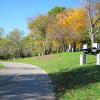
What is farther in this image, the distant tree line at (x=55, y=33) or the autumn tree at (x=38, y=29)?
the autumn tree at (x=38, y=29)

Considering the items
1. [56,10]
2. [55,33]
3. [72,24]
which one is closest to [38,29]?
[56,10]

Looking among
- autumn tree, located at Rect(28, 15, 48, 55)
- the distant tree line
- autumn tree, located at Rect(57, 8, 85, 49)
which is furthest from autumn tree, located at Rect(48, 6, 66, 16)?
autumn tree, located at Rect(57, 8, 85, 49)

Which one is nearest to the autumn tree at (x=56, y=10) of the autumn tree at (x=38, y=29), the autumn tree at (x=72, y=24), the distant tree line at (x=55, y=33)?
the distant tree line at (x=55, y=33)

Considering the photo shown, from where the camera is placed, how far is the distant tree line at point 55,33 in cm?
6066

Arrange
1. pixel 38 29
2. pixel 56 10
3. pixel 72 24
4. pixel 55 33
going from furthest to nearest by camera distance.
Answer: pixel 56 10, pixel 38 29, pixel 55 33, pixel 72 24

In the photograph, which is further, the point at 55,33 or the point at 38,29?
the point at 38,29

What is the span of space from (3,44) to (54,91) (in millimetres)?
96319

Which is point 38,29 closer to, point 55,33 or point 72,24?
point 55,33

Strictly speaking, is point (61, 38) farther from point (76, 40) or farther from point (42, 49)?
point (42, 49)

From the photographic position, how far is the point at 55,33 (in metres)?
76.1

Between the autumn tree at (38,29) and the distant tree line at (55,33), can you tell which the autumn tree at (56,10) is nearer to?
the distant tree line at (55,33)

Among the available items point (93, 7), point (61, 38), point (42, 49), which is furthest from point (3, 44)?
point (93, 7)

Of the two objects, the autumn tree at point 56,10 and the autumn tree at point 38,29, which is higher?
the autumn tree at point 56,10

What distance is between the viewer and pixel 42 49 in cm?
9431
